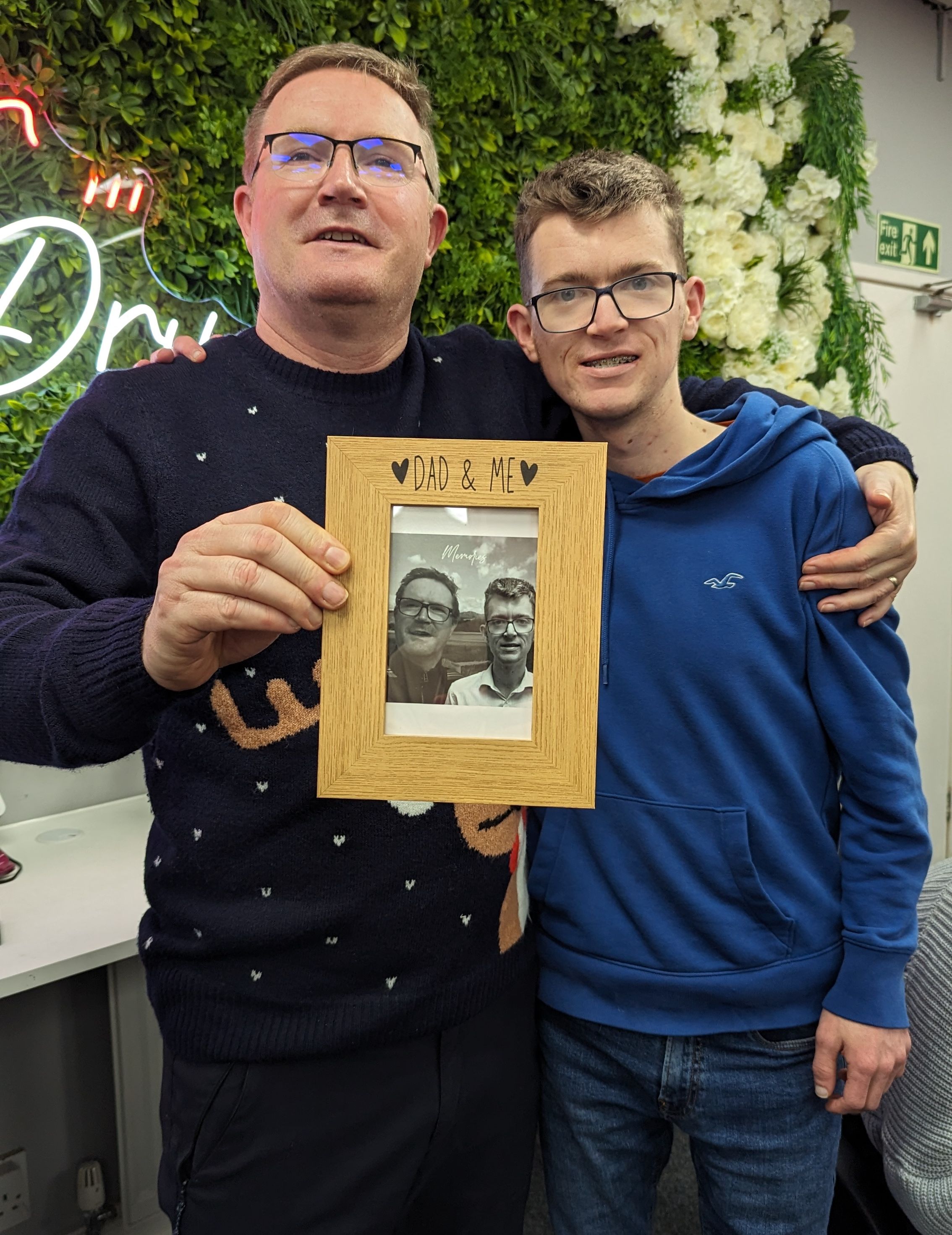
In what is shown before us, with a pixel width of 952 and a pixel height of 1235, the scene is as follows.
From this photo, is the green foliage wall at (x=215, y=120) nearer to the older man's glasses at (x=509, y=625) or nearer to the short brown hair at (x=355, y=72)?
the short brown hair at (x=355, y=72)

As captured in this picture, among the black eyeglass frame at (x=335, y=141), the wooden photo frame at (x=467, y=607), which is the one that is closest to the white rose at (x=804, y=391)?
the black eyeglass frame at (x=335, y=141)

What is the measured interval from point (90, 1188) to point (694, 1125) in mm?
1234

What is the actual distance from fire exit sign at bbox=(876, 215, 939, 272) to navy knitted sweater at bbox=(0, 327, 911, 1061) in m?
3.41

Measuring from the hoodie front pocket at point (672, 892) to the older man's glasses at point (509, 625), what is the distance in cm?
40

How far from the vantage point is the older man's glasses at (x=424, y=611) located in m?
0.80

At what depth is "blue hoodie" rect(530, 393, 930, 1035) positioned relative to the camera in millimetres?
1082

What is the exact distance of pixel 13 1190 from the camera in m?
1.66

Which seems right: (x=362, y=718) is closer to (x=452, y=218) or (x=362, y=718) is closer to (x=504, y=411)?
(x=504, y=411)

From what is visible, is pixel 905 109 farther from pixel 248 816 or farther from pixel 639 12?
pixel 248 816

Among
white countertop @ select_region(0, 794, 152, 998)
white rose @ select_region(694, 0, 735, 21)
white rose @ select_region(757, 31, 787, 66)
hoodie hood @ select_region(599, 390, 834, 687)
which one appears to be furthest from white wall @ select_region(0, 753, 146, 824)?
white rose @ select_region(757, 31, 787, 66)

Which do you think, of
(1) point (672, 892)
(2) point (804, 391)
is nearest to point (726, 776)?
(1) point (672, 892)

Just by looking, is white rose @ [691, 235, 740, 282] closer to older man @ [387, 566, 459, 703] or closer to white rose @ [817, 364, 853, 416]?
white rose @ [817, 364, 853, 416]

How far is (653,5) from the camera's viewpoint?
2625 mm

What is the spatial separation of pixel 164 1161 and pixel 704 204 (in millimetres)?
2828
